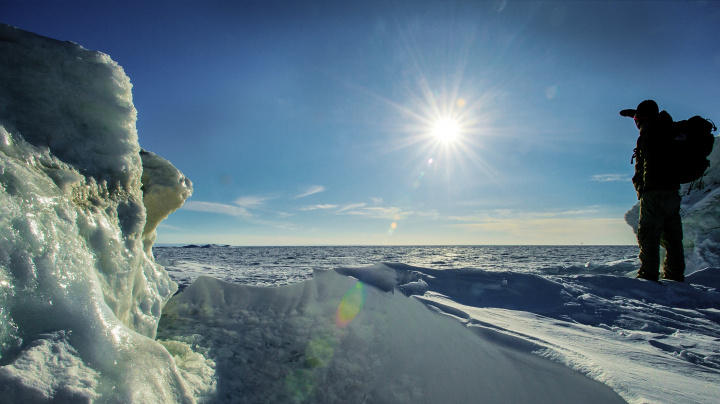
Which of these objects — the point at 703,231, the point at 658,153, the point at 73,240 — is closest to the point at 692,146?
the point at 658,153

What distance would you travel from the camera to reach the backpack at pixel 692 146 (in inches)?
153

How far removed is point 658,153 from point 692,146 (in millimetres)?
351

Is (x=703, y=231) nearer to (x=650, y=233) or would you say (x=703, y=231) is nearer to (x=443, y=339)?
(x=650, y=233)

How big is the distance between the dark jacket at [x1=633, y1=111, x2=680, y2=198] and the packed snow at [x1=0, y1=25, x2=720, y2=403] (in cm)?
173

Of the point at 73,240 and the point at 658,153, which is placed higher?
the point at 658,153

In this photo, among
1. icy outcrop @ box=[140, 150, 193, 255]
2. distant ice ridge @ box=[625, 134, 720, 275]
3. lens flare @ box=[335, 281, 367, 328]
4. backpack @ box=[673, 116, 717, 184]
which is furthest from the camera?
distant ice ridge @ box=[625, 134, 720, 275]

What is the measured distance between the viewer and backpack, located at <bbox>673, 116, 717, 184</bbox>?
3.89 m

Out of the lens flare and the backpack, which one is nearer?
the lens flare

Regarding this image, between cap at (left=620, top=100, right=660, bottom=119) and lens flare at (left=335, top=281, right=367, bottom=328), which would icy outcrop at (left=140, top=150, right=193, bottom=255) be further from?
cap at (left=620, top=100, right=660, bottom=119)

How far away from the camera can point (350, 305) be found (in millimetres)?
2604

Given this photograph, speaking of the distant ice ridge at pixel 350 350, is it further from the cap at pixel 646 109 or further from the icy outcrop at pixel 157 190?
the cap at pixel 646 109

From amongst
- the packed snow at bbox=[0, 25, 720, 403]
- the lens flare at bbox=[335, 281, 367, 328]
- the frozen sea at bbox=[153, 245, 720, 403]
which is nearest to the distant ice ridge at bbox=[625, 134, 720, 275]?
the frozen sea at bbox=[153, 245, 720, 403]

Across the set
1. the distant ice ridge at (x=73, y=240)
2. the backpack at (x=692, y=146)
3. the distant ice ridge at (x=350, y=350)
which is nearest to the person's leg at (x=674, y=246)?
the backpack at (x=692, y=146)

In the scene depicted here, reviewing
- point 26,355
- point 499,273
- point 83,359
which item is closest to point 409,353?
point 83,359
